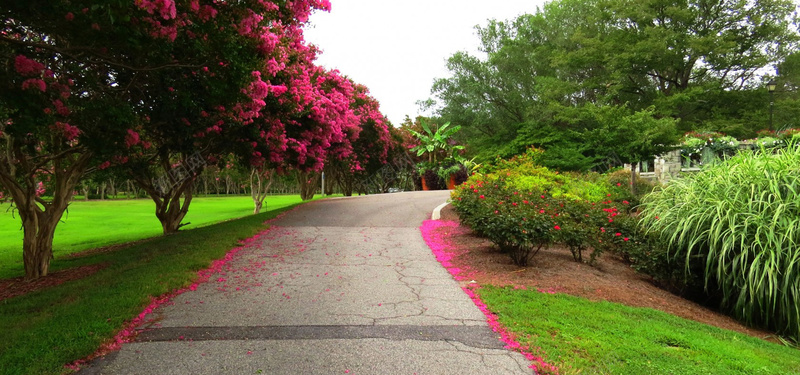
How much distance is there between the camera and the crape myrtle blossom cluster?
15.2 feet

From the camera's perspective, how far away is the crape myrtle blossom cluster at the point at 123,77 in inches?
182

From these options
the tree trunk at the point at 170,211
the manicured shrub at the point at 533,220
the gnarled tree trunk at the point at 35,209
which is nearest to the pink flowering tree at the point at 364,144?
the tree trunk at the point at 170,211

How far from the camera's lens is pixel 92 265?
8711 mm

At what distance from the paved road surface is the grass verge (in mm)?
325

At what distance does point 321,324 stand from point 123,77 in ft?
Answer: 19.0

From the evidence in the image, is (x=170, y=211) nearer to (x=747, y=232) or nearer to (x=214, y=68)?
(x=214, y=68)

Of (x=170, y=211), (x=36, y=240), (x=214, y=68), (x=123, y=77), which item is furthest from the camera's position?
(x=170, y=211)

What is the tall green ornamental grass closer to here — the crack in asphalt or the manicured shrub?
the manicured shrub

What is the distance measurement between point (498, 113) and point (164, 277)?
21771 millimetres

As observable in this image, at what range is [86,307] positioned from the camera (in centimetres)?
480

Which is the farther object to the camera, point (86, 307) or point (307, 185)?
point (307, 185)

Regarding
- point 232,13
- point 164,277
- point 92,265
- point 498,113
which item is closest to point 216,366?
point 164,277

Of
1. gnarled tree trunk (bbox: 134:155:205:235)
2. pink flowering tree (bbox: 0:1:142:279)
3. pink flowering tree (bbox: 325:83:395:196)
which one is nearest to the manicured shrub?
pink flowering tree (bbox: 0:1:142:279)

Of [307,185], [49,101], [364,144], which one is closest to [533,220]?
[49,101]
